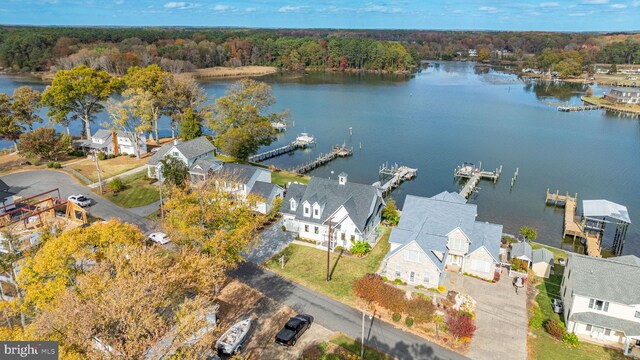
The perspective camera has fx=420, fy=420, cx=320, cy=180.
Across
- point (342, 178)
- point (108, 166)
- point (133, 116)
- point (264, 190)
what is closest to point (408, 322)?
point (342, 178)

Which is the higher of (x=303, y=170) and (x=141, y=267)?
(x=141, y=267)

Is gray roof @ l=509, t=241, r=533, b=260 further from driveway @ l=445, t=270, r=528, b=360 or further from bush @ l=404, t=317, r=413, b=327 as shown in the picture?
bush @ l=404, t=317, r=413, b=327

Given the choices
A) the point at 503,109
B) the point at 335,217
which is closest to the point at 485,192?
the point at 335,217

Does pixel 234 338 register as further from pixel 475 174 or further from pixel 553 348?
pixel 475 174

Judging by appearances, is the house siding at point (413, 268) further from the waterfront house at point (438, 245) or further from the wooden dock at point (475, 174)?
the wooden dock at point (475, 174)

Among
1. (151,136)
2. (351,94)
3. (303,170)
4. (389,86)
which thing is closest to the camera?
(303,170)

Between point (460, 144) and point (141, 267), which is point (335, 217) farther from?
point (460, 144)
